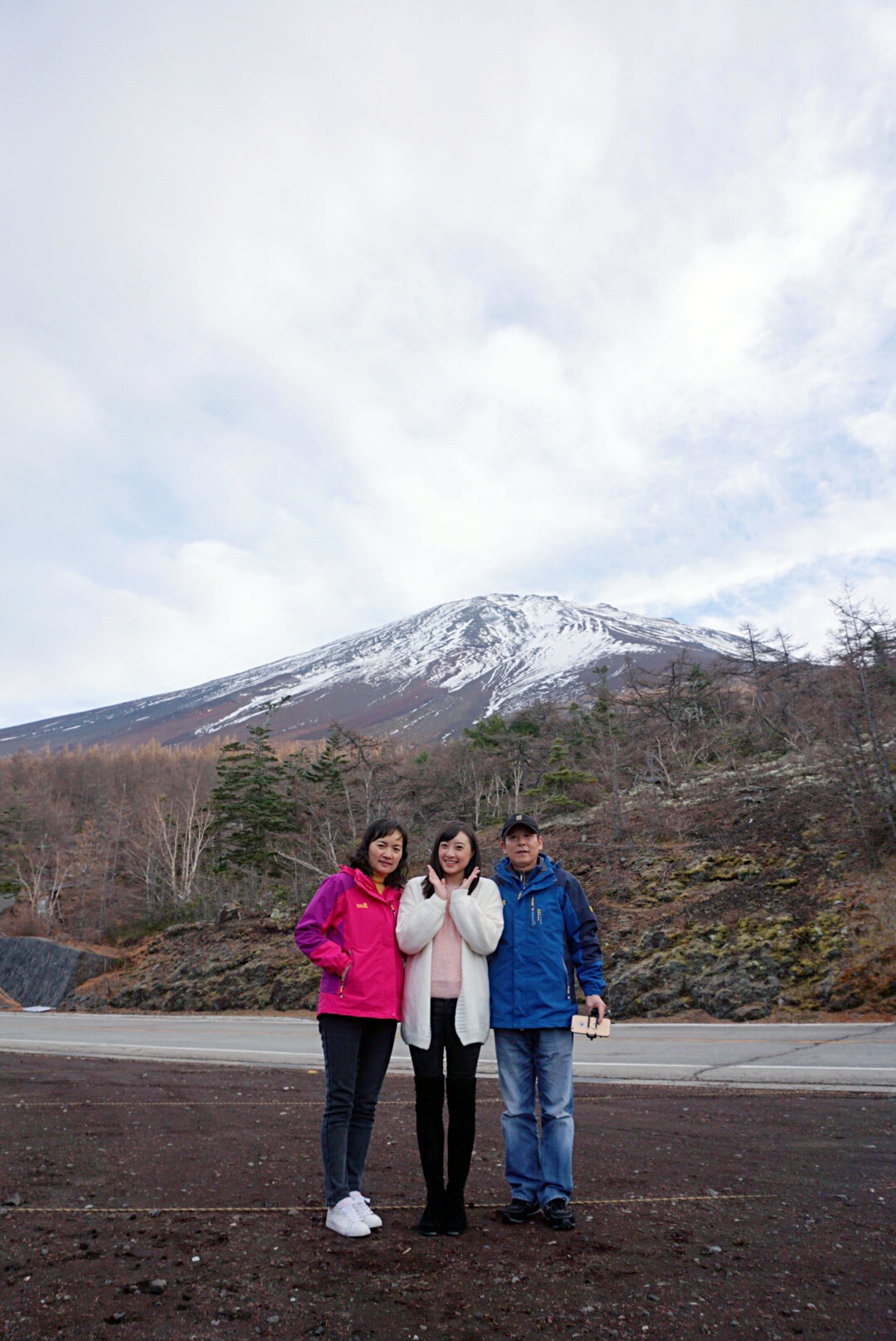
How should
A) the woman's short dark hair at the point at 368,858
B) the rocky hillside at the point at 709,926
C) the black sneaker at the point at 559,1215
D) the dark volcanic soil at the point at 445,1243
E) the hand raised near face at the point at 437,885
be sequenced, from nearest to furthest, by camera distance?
the dark volcanic soil at the point at 445,1243 < the black sneaker at the point at 559,1215 < the hand raised near face at the point at 437,885 < the woman's short dark hair at the point at 368,858 < the rocky hillside at the point at 709,926

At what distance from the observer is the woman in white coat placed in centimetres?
313

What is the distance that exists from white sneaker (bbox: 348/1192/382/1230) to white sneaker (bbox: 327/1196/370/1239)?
1 centimetres

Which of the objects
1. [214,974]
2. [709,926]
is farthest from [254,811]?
[709,926]

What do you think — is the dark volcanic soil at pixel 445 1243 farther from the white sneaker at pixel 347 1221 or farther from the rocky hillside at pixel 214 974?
the rocky hillside at pixel 214 974

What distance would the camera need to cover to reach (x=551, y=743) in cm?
3481

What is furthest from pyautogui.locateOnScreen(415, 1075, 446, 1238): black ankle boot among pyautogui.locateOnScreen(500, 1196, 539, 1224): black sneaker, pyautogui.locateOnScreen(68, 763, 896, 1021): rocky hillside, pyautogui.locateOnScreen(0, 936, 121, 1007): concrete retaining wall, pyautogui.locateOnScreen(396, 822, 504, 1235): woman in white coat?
pyautogui.locateOnScreen(0, 936, 121, 1007): concrete retaining wall

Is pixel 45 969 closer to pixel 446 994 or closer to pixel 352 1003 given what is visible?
pixel 352 1003

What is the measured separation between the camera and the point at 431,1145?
3.06 metres

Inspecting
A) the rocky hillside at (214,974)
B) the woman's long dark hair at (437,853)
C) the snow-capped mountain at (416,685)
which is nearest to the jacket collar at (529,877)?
the woman's long dark hair at (437,853)

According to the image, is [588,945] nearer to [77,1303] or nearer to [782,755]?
[77,1303]

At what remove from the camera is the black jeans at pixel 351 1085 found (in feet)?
10.3

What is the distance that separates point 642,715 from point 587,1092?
27.4 metres

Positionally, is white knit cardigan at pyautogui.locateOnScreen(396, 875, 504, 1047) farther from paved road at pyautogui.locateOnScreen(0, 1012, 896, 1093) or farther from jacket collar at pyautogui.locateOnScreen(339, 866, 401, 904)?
paved road at pyautogui.locateOnScreen(0, 1012, 896, 1093)

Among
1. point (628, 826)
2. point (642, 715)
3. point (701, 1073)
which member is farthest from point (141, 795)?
point (701, 1073)
